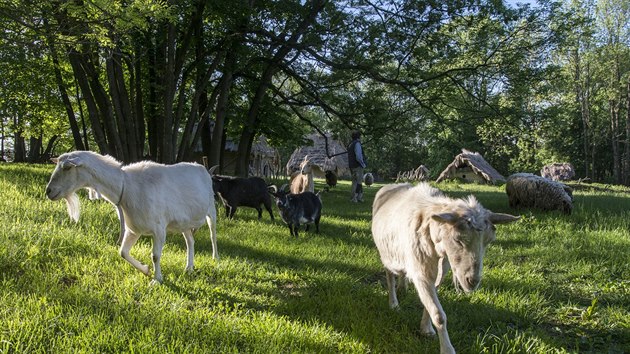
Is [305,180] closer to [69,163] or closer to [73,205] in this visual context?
[73,205]

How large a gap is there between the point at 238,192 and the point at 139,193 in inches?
199

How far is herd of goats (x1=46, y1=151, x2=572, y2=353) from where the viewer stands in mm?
3021

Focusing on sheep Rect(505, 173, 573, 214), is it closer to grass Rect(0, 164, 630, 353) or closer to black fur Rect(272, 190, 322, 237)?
grass Rect(0, 164, 630, 353)

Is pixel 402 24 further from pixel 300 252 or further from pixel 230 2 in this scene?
pixel 300 252

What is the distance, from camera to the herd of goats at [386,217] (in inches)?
119

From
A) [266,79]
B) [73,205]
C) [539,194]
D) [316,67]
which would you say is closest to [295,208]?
[73,205]

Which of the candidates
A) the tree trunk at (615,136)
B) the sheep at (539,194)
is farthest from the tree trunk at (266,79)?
the tree trunk at (615,136)

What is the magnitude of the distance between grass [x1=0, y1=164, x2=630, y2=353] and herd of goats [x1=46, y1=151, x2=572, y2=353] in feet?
1.31

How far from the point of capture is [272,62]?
1341 cm

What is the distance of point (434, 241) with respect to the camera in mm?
3225

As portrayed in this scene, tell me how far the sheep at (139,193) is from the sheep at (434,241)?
2.37m

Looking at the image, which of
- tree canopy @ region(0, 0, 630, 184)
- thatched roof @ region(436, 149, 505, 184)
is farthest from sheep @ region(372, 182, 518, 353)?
thatched roof @ region(436, 149, 505, 184)

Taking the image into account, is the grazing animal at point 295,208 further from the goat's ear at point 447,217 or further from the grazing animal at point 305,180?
the goat's ear at point 447,217

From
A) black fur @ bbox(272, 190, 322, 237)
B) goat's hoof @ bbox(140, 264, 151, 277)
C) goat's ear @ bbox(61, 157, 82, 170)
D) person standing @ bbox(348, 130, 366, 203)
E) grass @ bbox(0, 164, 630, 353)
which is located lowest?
grass @ bbox(0, 164, 630, 353)
